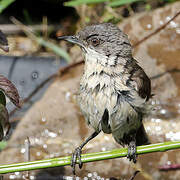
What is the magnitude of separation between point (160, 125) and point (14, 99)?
2563 millimetres

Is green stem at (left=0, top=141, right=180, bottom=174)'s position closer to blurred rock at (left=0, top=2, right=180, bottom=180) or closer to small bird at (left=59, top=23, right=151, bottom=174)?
small bird at (left=59, top=23, right=151, bottom=174)

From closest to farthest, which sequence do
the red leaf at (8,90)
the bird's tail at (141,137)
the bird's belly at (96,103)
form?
the red leaf at (8,90)
the bird's belly at (96,103)
the bird's tail at (141,137)

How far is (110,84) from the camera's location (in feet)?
9.66

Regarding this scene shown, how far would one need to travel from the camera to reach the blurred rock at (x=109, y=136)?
4020 mm

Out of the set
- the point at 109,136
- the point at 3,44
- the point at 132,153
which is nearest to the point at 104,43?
the point at 132,153

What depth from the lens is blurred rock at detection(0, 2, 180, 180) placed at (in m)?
4.02

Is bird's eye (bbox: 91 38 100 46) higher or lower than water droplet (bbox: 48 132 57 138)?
higher

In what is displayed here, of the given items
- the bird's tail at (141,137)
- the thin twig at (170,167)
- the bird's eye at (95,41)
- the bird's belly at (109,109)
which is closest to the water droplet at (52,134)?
the bird's tail at (141,137)

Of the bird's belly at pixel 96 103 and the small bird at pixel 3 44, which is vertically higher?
the small bird at pixel 3 44

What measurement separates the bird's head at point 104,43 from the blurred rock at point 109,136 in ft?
3.67

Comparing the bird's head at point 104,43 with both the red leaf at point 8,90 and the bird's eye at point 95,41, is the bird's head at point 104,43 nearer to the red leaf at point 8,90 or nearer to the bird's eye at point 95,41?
the bird's eye at point 95,41

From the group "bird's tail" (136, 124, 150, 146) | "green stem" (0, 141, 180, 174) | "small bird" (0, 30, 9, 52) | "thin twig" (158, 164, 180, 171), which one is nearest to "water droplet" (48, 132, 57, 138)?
"bird's tail" (136, 124, 150, 146)

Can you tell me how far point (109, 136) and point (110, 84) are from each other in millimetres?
1608

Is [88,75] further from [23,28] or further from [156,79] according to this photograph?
[23,28]
